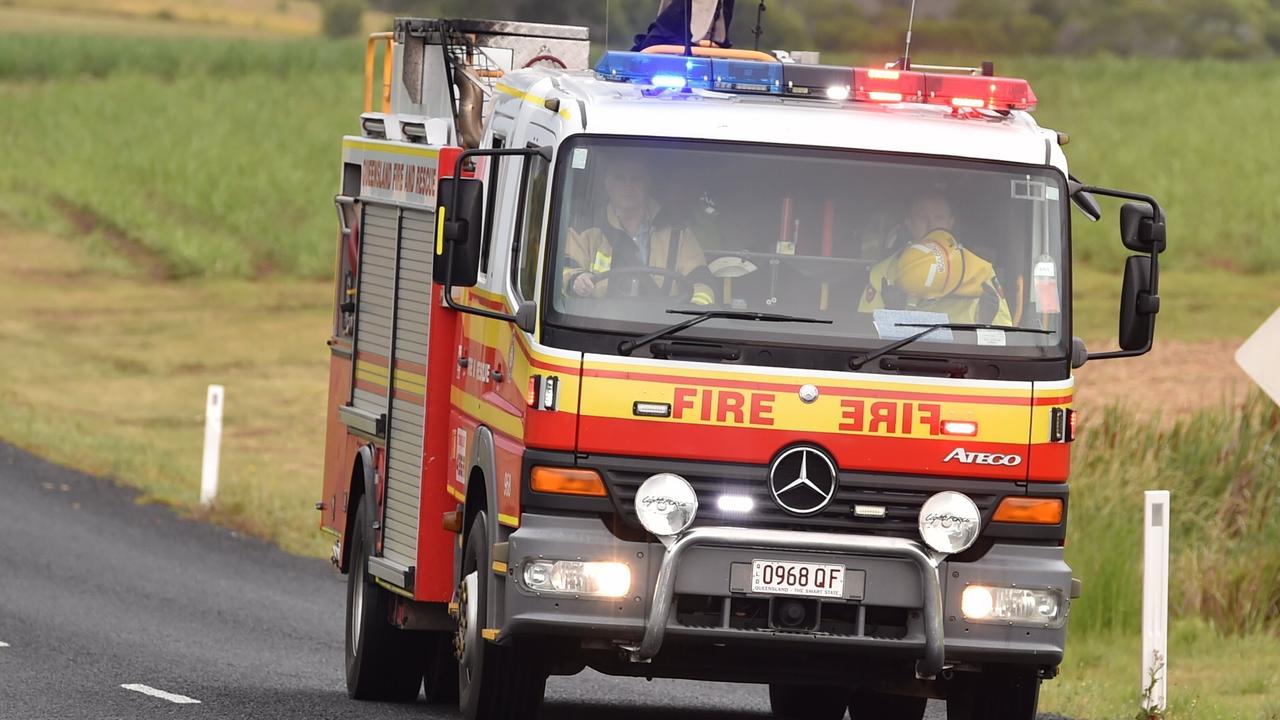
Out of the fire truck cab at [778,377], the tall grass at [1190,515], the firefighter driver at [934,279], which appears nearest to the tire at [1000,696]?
the fire truck cab at [778,377]

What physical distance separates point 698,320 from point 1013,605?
1.56m

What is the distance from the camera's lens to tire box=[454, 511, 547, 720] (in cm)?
978

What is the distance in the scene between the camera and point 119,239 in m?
45.5

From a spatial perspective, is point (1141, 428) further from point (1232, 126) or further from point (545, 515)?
point (1232, 126)

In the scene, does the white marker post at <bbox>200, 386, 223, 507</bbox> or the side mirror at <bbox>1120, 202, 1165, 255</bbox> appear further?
the white marker post at <bbox>200, 386, 223, 507</bbox>

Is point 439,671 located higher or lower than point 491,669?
lower

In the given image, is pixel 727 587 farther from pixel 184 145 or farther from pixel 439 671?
pixel 184 145

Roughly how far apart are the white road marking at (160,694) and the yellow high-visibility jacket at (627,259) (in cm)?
331

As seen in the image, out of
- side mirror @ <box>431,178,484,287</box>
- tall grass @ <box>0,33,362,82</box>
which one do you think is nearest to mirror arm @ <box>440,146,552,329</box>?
side mirror @ <box>431,178,484,287</box>

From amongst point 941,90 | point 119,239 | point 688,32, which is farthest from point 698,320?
point 119,239

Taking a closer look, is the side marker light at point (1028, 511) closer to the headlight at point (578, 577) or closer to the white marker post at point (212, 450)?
the headlight at point (578, 577)

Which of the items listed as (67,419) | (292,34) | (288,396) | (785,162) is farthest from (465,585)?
(292,34)

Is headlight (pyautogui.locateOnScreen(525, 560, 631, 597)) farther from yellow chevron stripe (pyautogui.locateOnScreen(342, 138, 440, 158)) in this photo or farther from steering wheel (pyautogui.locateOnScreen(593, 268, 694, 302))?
yellow chevron stripe (pyautogui.locateOnScreen(342, 138, 440, 158))

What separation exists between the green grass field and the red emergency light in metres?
3.57
